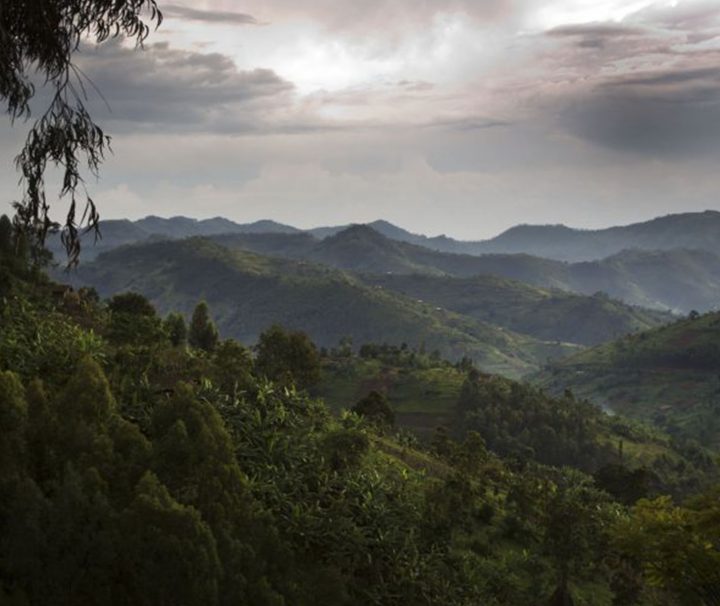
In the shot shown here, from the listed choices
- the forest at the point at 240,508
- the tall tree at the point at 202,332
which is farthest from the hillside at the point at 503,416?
the forest at the point at 240,508

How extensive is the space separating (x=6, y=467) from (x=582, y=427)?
160 meters

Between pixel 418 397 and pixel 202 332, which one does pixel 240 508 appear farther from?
pixel 418 397

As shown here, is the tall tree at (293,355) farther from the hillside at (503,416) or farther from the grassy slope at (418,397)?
the grassy slope at (418,397)

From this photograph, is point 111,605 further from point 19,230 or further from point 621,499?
point 621,499

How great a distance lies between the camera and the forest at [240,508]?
18875 mm

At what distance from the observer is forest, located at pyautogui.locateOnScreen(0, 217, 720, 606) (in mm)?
18875

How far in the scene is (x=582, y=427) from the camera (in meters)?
165

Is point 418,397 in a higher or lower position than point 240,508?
lower

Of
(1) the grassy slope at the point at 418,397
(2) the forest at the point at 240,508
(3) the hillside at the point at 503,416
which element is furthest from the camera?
(1) the grassy slope at the point at 418,397

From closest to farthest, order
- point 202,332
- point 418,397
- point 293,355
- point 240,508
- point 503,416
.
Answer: point 240,508 < point 293,355 < point 202,332 < point 503,416 < point 418,397

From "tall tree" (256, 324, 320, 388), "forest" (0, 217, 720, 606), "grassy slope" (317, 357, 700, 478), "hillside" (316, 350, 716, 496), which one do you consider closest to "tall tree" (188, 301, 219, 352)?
"tall tree" (256, 324, 320, 388)

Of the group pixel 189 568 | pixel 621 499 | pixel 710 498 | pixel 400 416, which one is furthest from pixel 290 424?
pixel 400 416

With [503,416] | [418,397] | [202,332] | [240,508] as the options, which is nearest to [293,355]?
[202,332]

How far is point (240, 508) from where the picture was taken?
76.9ft
